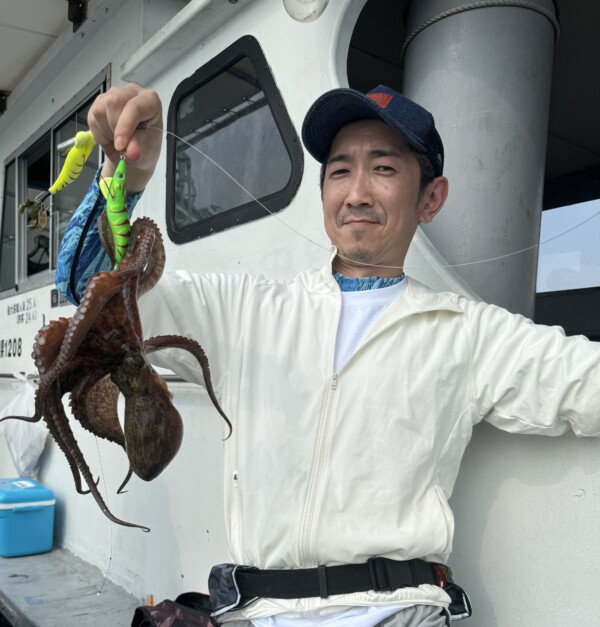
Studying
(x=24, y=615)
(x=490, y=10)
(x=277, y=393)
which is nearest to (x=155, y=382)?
(x=277, y=393)

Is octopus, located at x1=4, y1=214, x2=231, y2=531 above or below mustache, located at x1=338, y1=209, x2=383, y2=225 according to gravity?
below

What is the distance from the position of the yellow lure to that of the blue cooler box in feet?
9.13

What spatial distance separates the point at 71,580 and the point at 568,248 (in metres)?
3.16

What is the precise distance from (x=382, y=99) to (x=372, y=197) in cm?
24

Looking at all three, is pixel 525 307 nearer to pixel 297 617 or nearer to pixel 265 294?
pixel 265 294

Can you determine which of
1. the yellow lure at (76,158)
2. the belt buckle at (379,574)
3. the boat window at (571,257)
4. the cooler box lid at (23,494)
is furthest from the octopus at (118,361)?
the cooler box lid at (23,494)

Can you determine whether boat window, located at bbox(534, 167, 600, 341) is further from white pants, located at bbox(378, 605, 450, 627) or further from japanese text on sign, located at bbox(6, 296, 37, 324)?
japanese text on sign, located at bbox(6, 296, 37, 324)

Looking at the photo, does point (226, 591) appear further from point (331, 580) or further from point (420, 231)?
point (420, 231)

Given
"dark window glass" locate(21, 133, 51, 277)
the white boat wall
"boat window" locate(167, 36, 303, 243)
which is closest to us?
the white boat wall

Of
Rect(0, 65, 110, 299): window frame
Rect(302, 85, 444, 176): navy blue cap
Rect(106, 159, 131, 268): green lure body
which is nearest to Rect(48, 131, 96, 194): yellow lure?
Rect(106, 159, 131, 268): green lure body

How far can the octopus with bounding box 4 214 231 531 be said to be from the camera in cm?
92

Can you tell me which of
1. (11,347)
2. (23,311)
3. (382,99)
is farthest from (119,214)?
(11,347)

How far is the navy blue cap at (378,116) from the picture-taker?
1.44 meters

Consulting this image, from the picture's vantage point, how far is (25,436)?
12.9 feet
